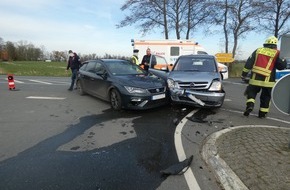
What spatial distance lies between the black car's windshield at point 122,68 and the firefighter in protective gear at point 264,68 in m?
3.76

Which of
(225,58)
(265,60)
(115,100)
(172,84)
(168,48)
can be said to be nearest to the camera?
(265,60)

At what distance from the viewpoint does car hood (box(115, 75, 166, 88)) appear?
7639mm

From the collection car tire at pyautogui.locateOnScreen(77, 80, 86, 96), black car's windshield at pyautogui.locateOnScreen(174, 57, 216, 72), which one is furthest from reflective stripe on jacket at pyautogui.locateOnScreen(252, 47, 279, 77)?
car tire at pyautogui.locateOnScreen(77, 80, 86, 96)

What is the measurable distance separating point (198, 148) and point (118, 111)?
139 inches

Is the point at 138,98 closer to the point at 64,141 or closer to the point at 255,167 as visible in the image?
the point at 64,141

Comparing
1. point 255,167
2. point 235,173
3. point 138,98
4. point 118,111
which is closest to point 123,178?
point 235,173

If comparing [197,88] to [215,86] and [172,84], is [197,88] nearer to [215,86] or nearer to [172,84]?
[215,86]

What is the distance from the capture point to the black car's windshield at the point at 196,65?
8.63 meters

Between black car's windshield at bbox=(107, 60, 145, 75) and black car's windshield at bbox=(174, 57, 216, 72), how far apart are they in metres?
1.42

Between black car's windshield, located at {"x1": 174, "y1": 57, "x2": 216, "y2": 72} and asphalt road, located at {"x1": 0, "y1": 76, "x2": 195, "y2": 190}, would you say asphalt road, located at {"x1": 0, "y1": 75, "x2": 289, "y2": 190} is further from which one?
black car's windshield, located at {"x1": 174, "y1": 57, "x2": 216, "y2": 72}

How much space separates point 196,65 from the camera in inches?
347

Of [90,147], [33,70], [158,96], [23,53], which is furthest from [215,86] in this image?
[23,53]

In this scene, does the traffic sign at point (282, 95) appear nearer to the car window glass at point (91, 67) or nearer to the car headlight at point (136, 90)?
the car headlight at point (136, 90)

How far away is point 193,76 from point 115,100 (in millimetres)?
2498
